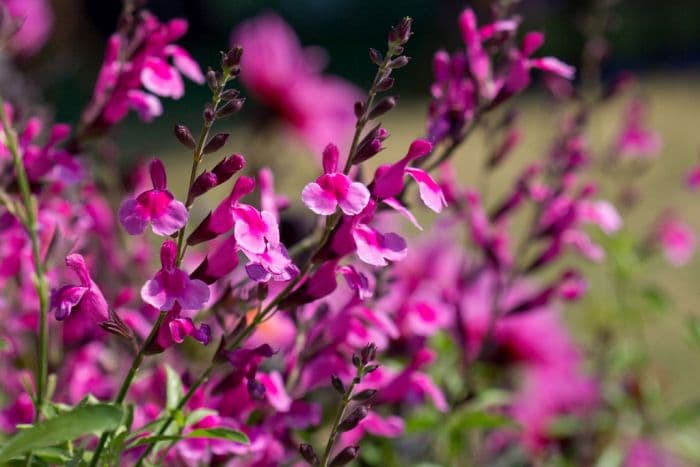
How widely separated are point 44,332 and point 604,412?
1.00m

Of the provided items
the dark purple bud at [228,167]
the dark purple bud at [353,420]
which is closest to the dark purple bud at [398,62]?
the dark purple bud at [228,167]

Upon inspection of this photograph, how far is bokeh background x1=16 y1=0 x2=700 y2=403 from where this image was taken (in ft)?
9.91

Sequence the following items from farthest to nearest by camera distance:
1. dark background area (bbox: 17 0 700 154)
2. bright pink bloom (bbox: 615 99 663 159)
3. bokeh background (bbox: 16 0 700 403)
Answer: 1. dark background area (bbox: 17 0 700 154)
2. bokeh background (bbox: 16 0 700 403)
3. bright pink bloom (bbox: 615 99 663 159)

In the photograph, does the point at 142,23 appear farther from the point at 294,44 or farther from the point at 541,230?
the point at 294,44

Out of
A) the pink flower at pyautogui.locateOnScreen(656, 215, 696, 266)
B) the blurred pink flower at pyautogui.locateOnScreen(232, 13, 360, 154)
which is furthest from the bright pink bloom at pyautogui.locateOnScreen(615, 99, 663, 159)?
the blurred pink flower at pyautogui.locateOnScreen(232, 13, 360, 154)

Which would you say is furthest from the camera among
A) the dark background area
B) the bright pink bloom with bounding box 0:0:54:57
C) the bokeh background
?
the dark background area

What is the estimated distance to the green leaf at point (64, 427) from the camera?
57 centimetres

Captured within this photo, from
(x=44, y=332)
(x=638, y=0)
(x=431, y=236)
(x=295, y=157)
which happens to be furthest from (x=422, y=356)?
(x=638, y=0)

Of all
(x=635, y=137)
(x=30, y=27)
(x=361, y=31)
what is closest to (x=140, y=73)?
(x=635, y=137)

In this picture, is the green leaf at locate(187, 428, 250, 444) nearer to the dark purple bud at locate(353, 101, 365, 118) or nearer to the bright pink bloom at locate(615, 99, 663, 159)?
the dark purple bud at locate(353, 101, 365, 118)

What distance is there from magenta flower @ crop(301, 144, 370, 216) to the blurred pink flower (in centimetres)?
111

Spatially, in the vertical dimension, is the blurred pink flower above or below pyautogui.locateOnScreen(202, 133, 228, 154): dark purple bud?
below

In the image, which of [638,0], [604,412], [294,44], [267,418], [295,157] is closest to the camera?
[267,418]

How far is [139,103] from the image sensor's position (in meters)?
0.88
